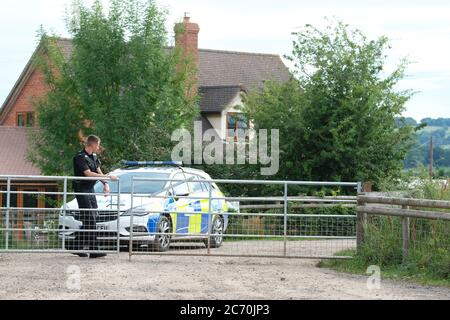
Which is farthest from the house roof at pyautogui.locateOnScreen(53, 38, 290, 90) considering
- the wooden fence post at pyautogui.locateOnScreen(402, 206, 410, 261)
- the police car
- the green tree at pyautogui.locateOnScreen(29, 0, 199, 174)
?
the wooden fence post at pyautogui.locateOnScreen(402, 206, 410, 261)

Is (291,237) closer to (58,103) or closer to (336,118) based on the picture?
(336,118)

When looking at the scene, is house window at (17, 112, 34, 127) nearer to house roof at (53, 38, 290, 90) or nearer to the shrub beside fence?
house roof at (53, 38, 290, 90)

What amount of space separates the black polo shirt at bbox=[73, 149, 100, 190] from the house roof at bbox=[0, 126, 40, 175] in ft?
93.7

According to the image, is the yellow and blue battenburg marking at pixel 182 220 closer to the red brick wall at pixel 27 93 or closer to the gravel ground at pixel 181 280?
the gravel ground at pixel 181 280

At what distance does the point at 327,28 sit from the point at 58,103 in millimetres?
9475

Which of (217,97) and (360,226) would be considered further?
(217,97)

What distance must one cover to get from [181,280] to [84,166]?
4.20 meters

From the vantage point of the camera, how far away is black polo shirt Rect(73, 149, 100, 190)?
59.6 feet

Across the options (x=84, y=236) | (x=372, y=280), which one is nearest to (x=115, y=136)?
(x=84, y=236)

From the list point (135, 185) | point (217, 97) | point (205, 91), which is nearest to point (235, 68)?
point (205, 91)

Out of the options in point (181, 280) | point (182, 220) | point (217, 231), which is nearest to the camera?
point (181, 280)

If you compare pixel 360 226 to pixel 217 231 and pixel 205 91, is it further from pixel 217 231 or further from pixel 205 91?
pixel 205 91

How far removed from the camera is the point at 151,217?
18.7m

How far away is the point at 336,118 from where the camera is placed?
114ft
